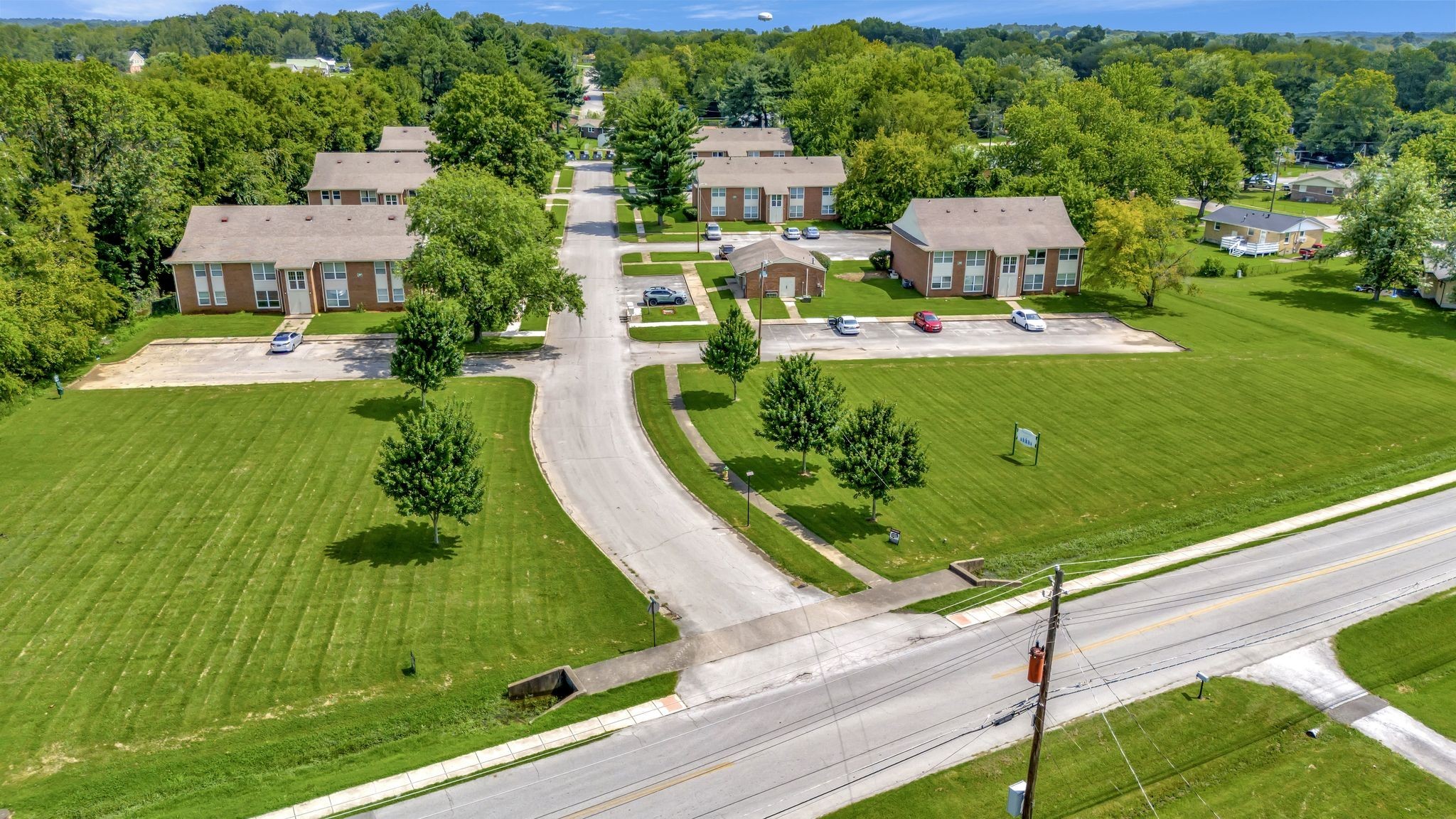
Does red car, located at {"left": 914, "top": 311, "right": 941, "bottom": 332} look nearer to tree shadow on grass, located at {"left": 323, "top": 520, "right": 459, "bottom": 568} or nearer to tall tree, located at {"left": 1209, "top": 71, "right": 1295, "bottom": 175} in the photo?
tree shadow on grass, located at {"left": 323, "top": 520, "right": 459, "bottom": 568}

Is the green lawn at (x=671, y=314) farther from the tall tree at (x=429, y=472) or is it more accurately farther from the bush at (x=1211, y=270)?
the bush at (x=1211, y=270)

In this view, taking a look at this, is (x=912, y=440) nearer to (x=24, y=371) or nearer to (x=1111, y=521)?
(x=1111, y=521)

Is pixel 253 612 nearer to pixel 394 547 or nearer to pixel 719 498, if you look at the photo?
pixel 394 547

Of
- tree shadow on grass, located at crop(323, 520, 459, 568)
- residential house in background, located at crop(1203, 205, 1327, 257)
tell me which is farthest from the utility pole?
A: residential house in background, located at crop(1203, 205, 1327, 257)

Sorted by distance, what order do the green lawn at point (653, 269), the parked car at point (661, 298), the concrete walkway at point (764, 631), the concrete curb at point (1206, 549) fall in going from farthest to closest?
the green lawn at point (653, 269), the parked car at point (661, 298), the concrete curb at point (1206, 549), the concrete walkway at point (764, 631)

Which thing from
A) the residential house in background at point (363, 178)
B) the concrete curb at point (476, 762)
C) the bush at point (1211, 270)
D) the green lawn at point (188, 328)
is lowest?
the concrete curb at point (476, 762)

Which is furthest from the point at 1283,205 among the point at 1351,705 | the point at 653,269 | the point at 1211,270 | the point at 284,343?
the point at 284,343

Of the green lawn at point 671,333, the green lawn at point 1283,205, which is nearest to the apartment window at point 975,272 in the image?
Answer: the green lawn at point 671,333
